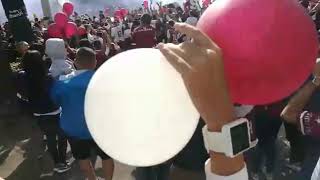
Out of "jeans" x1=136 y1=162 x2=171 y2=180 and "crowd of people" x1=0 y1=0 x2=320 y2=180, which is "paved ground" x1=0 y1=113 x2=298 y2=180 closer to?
"crowd of people" x1=0 y1=0 x2=320 y2=180

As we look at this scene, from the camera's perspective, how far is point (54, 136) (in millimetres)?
5535

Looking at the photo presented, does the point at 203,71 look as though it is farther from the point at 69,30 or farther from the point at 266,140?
the point at 69,30

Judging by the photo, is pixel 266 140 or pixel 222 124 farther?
pixel 266 140

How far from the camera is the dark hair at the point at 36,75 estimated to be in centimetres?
522

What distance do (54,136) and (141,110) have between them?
162 inches

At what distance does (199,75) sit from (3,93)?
781cm

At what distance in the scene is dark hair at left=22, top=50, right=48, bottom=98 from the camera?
522 centimetres

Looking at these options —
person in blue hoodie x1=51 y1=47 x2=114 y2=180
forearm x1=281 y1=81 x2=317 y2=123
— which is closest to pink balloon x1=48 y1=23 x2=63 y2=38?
person in blue hoodie x1=51 y1=47 x2=114 y2=180

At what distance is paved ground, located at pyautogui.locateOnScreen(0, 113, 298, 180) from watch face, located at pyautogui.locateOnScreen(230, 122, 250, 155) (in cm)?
361

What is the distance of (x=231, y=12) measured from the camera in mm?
1434

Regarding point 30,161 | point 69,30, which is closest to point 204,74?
point 30,161

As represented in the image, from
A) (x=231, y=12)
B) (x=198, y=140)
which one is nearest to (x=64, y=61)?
(x=198, y=140)

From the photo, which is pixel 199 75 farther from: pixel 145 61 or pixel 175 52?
pixel 145 61

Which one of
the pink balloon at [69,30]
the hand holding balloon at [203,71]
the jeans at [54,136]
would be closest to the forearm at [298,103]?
the hand holding balloon at [203,71]
